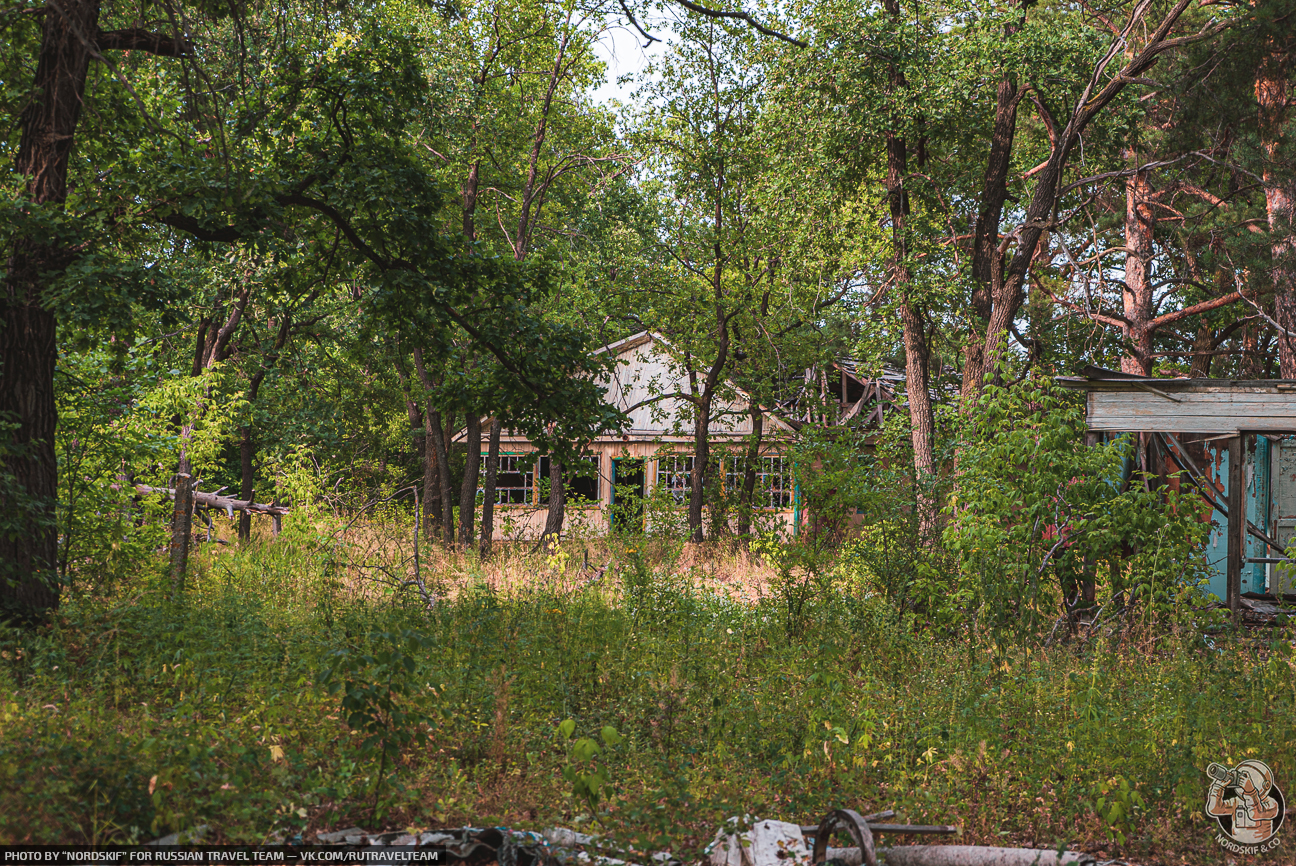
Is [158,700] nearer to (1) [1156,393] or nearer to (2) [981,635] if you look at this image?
(2) [981,635]

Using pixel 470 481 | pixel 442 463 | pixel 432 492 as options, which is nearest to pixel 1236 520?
pixel 470 481

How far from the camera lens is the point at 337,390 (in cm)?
2281

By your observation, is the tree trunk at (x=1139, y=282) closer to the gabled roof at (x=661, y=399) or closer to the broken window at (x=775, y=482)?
the gabled roof at (x=661, y=399)

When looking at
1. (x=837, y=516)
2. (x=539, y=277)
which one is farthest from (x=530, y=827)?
(x=837, y=516)

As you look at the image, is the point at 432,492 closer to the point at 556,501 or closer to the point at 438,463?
the point at 438,463

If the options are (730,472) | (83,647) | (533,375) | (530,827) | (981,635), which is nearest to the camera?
(530,827)

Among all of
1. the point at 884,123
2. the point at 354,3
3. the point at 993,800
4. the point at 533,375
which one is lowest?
the point at 993,800

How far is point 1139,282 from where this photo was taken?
68.8 ft

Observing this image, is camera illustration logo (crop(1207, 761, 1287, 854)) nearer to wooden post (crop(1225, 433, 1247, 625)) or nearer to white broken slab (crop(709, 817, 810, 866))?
white broken slab (crop(709, 817, 810, 866))

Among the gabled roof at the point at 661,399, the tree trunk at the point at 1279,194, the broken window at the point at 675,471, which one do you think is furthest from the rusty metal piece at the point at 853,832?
the broken window at the point at 675,471

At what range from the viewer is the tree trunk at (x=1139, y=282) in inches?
806

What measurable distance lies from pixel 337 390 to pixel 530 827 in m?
20.1

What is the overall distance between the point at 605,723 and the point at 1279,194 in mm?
18501

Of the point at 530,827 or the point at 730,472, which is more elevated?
the point at 730,472
